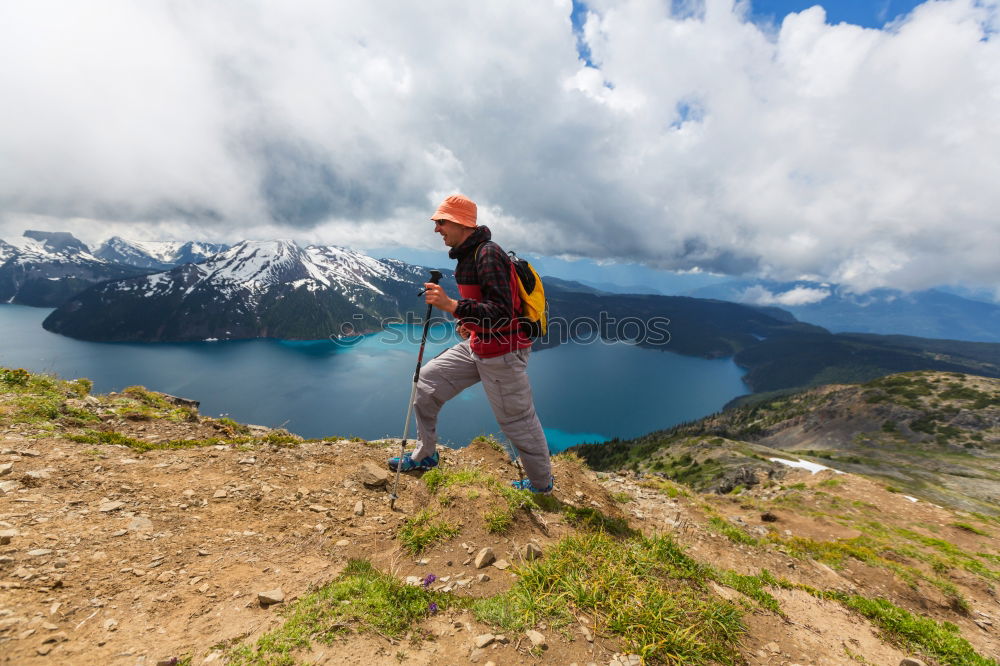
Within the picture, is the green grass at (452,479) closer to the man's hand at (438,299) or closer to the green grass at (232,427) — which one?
the man's hand at (438,299)

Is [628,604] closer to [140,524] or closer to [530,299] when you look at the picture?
[530,299]

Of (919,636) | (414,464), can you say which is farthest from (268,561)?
(919,636)

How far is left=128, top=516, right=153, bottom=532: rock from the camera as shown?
15.0 feet

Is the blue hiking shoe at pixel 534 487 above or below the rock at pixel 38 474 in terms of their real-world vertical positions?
below

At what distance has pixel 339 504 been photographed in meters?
5.91

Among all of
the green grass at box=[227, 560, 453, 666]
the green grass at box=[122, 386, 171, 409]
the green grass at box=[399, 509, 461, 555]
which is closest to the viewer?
the green grass at box=[227, 560, 453, 666]

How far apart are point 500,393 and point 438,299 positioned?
5.82ft

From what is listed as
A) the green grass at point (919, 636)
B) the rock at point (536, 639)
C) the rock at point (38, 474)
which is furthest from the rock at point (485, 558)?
the rock at point (38, 474)

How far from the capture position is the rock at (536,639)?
3193mm

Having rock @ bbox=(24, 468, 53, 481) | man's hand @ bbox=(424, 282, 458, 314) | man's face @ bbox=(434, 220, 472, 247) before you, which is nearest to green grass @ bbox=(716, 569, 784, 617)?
man's hand @ bbox=(424, 282, 458, 314)

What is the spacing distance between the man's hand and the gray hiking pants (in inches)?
45.0

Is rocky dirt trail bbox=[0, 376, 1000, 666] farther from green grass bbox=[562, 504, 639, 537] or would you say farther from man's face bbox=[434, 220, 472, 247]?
man's face bbox=[434, 220, 472, 247]

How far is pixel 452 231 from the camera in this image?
5.48 metres

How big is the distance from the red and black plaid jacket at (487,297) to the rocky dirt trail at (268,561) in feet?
7.42
